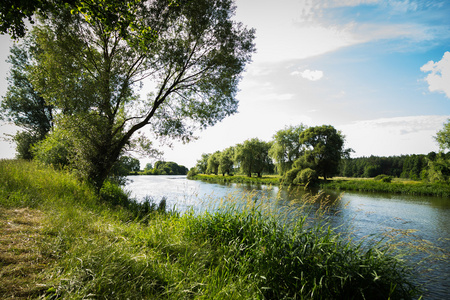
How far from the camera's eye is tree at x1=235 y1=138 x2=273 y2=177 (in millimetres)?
46969

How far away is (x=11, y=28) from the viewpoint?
471cm

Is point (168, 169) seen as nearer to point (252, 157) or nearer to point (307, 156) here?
point (252, 157)

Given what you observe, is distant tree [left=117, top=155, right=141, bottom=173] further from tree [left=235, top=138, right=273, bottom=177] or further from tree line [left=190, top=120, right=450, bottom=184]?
tree [left=235, top=138, right=273, bottom=177]

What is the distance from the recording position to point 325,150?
35.3 meters

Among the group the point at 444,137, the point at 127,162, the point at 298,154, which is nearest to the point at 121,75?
the point at 127,162

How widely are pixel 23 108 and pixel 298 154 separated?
40.1 metres

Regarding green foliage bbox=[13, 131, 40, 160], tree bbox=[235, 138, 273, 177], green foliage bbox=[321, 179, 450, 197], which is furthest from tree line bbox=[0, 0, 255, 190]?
tree bbox=[235, 138, 273, 177]

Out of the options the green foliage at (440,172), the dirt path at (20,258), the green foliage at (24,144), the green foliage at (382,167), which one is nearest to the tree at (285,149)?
the green foliage at (440,172)

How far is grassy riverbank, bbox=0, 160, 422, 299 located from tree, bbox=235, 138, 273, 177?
41.3 meters

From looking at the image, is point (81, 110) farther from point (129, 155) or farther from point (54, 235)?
point (54, 235)

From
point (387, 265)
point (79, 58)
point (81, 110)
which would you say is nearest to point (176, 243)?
point (387, 265)

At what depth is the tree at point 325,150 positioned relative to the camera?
3550cm

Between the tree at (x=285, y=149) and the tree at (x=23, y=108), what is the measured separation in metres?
34.8

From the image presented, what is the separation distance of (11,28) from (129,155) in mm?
7571
